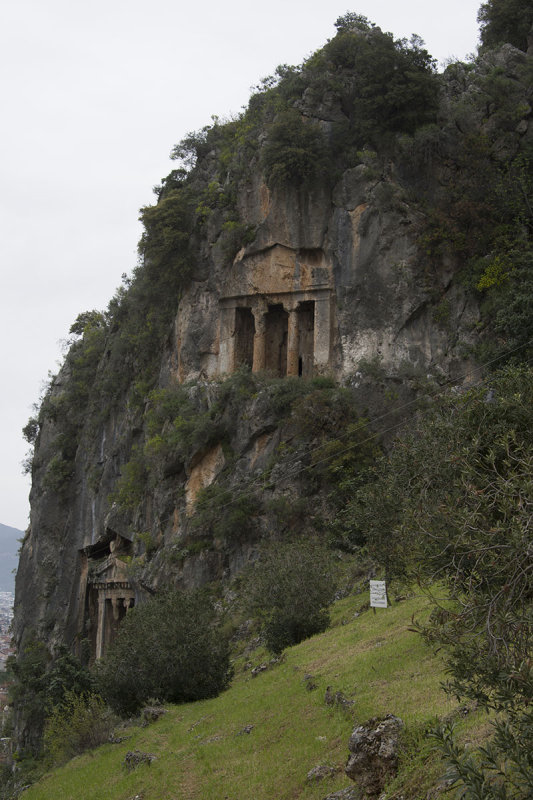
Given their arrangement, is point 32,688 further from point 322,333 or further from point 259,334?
point 322,333

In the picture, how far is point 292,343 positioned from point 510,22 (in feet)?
70.2

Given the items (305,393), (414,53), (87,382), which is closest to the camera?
(305,393)

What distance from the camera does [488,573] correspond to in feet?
24.8

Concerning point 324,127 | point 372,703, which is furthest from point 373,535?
point 324,127

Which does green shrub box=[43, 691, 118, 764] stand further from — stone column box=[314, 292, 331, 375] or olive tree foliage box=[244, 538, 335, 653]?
stone column box=[314, 292, 331, 375]

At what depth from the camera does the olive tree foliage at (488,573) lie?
6074mm

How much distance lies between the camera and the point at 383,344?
3262 cm

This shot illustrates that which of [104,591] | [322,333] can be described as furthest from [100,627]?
[322,333]

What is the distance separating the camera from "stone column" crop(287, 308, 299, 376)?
36.2 meters

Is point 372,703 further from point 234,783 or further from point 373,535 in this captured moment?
point 373,535

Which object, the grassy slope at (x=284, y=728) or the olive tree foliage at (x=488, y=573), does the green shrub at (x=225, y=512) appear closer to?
the grassy slope at (x=284, y=728)

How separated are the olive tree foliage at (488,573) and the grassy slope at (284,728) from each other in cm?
100

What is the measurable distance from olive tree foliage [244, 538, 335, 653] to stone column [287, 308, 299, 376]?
16.0 m

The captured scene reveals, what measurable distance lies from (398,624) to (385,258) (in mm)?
19942
